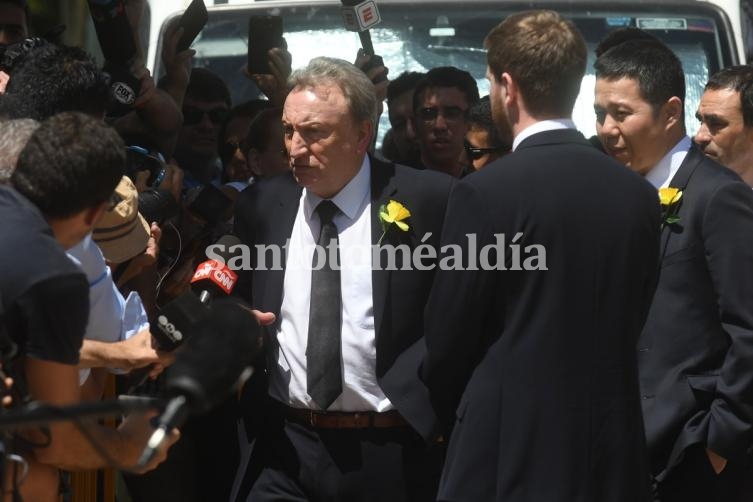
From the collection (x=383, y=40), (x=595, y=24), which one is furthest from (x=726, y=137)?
(x=383, y=40)

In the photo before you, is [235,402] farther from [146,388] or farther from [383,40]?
[383,40]

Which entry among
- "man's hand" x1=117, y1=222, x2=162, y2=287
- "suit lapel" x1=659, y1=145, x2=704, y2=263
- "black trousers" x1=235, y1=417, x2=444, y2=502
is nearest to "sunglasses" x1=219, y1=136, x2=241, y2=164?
"man's hand" x1=117, y1=222, x2=162, y2=287

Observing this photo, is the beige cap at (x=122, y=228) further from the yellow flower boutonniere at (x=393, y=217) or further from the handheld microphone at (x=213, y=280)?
the yellow flower boutonniere at (x=393, y=217)

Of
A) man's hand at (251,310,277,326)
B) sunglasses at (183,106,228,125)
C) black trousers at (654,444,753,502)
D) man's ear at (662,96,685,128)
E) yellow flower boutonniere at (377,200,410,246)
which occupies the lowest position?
black trousers at (654,444,753,502)

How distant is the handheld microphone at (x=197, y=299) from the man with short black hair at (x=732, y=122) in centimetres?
230

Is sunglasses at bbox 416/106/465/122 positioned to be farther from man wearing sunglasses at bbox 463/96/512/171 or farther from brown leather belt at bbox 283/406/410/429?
brown leather belt at bbox 283/406/410/429

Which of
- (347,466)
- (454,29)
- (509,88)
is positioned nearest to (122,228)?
(347,466)

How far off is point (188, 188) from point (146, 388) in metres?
1.49

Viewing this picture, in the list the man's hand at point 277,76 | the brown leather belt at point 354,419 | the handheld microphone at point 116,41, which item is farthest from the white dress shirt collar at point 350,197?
the man's hand at point 277,76

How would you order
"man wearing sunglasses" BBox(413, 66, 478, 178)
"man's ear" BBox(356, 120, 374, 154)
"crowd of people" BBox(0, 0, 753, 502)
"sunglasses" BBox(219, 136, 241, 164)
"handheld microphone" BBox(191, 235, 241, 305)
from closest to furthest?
"crowd of people" BBox(0, 0, 753, 502)
"handheld microphone" BBox(191, 235, 241, 305)
"man's ear" BBox(356, 120, 374, 154)
"man wearing sunglasses" BBox(413, 66, 478, 178)
"sunglasses" BBox(219, 136, 241, 164)

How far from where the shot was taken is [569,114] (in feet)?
14.6

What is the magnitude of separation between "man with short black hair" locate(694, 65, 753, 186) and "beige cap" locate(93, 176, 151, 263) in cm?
258

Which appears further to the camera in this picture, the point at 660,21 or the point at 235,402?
the point at 660,21

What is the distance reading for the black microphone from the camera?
2.90 meters
